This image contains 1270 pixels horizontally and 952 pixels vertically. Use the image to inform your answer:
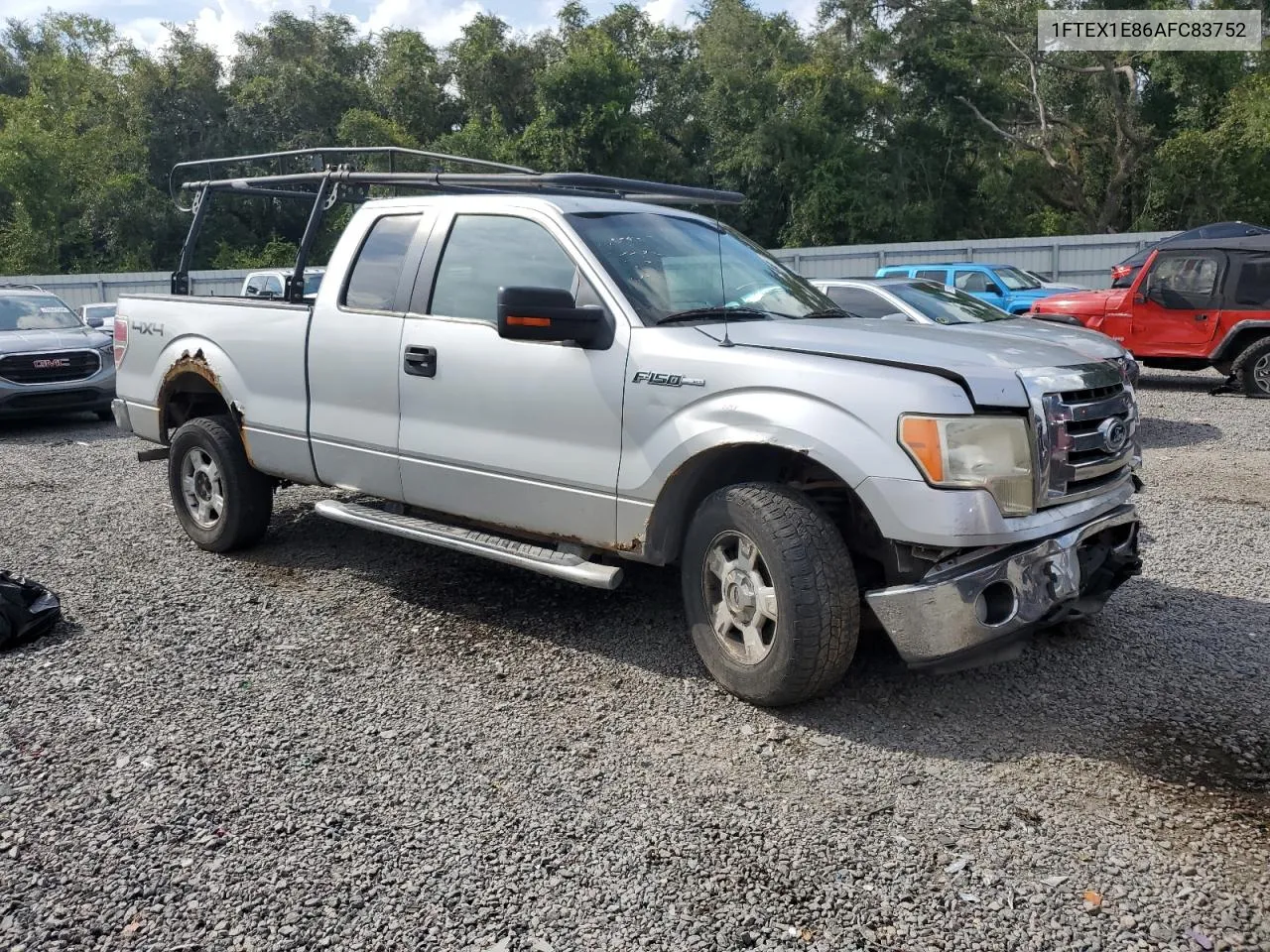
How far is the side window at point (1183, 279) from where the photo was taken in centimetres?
1318

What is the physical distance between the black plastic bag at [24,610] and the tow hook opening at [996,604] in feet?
13.6

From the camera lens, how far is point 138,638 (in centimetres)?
500

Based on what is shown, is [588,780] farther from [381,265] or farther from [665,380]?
[381,265]

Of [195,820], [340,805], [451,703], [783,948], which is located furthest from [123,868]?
[783,948]

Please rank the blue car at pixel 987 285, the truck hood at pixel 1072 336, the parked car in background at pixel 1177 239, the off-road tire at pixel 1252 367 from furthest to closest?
the blue car at pixel 987 285
the parked car in background at pixel 1177 239
the off-road tire at pixel 1252 367
the truck hood at pixel 1072 336

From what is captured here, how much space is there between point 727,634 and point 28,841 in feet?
8.08

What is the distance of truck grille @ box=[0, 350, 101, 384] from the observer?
38.3ft

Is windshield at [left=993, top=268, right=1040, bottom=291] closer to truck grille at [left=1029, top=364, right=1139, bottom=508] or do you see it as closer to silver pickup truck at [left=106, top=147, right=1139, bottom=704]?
silver pickup truck at [left=106, top=147, right=1139, bottom=704]

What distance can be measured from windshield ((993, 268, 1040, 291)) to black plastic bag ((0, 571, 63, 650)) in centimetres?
1698

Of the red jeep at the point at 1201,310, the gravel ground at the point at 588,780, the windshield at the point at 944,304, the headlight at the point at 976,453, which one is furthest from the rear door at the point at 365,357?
the red jeep at the point at 1201,310

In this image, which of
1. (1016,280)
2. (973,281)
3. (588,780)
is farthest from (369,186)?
(1016,280)

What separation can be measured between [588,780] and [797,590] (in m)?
0.98

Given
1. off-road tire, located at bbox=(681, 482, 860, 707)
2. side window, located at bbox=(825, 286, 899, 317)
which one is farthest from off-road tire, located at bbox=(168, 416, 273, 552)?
side window, located at bbox=(825, 286, 899, 317)

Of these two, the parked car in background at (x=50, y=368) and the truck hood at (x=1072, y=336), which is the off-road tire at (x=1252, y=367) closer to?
the truck hood at (x=1072, y=336)
